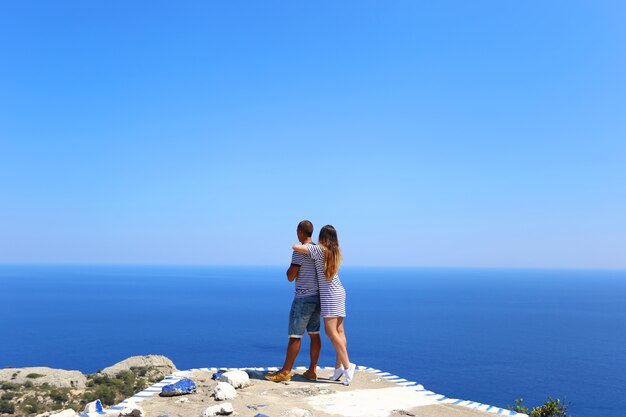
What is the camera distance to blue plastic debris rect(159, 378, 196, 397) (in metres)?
9.38

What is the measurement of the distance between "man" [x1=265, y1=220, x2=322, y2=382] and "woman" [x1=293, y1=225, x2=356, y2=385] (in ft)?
0.63

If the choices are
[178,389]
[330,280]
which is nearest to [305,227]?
[330,280]

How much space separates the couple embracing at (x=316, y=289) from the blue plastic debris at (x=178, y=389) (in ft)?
6.08

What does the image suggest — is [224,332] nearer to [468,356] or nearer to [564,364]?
[468,356]

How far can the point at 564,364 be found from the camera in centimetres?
9444

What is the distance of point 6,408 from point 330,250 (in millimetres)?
40218

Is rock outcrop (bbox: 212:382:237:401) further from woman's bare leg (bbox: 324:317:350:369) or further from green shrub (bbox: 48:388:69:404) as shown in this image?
green shrub (bbox: 48:388:69:404)

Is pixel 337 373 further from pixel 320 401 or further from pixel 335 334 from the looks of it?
pixel 320 401

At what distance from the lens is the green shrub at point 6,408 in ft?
127

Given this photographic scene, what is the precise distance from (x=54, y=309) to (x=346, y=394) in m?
198

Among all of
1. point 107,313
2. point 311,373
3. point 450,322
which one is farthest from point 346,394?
point 107,313

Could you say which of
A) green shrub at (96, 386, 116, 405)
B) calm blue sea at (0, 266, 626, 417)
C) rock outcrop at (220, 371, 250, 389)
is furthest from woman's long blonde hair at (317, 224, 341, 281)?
→ calm blue sea at (0, 266, 626, 417)

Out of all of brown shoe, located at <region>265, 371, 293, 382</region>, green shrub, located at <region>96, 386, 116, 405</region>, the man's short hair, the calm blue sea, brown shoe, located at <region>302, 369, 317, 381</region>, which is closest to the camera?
the man's short hair

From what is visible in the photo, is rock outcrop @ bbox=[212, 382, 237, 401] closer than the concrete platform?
No
